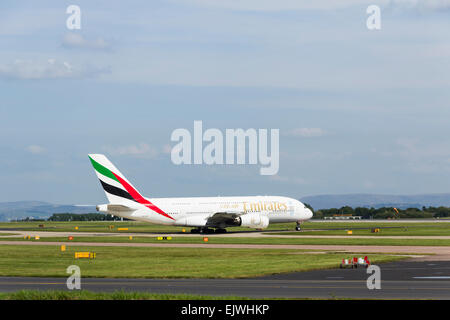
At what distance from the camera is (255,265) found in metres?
44.9

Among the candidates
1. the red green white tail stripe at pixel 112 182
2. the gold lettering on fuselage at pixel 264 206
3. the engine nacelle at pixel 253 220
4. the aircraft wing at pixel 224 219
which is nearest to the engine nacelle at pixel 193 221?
the aircraft wing at pixel 224 219

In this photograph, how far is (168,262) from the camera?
48.4 metres

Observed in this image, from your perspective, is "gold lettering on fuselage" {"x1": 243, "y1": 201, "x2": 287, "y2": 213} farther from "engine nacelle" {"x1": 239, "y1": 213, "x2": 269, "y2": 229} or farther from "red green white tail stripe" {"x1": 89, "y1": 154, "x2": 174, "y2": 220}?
"red green white tail stripe" {"x1": 89, "y1": 154, "x2": 174, "y2": 220}

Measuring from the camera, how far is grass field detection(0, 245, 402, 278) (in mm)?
41031

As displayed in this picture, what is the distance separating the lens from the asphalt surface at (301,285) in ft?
97.1

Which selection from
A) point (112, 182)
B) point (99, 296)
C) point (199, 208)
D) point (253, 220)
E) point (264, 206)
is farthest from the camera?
point (264, 206)

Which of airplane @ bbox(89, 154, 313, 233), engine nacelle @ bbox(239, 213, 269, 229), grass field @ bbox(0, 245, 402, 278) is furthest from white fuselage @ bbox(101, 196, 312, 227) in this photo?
grass field @ bbox(0, 245, 402, 278)

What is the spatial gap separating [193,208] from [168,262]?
1728 inches

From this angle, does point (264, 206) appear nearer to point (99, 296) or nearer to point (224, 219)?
point (224, 219)

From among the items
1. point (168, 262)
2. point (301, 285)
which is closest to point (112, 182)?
point (168, 262)

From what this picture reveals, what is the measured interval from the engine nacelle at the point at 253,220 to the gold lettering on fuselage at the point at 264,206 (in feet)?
3.77
